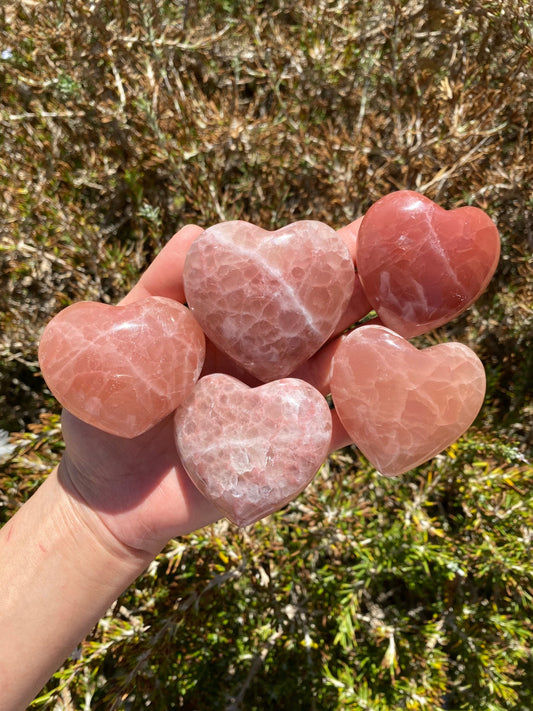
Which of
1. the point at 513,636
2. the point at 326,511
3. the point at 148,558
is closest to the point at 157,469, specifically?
the point at 148,558

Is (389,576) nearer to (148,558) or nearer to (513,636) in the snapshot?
(513,636)

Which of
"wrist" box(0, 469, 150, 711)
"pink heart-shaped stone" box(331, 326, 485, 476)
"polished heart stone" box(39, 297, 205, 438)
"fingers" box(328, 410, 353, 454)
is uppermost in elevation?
"polished heart stone" box(39, 297, 205, 438)

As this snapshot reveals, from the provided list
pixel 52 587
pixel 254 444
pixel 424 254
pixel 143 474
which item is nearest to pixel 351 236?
pixel 424 254

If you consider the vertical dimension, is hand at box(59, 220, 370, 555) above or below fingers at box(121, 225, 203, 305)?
below

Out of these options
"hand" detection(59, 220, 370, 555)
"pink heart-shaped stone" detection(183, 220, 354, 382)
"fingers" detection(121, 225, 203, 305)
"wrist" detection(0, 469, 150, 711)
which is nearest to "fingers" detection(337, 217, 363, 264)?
"hand" detection(59, 220, 370, 555)

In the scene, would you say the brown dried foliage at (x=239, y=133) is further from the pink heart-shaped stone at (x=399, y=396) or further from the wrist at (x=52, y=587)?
the pink heart-shaped stone at (x=399, y=396)

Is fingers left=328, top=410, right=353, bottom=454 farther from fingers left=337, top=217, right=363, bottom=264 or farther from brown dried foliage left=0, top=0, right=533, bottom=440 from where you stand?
brown dried foliage left=0, top=0, right=533, bottom=440
